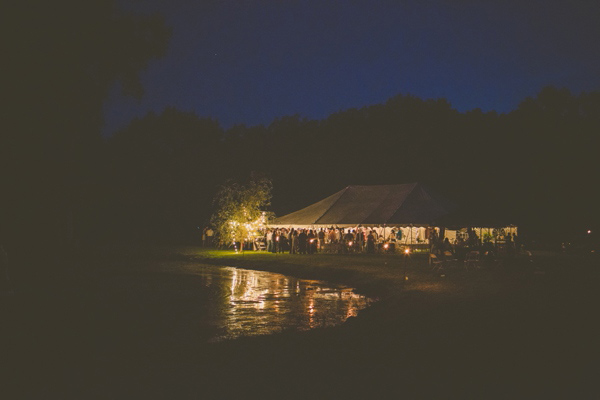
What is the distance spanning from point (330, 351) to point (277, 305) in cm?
557

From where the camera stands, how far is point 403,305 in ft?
43.7

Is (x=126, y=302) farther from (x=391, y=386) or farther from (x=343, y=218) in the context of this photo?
(x=343, y=218)

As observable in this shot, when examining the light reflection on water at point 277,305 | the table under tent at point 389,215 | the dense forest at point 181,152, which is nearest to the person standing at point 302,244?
the table under tent at point 389,215

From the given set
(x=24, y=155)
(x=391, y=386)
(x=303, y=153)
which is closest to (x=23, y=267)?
(x=24, y=155)

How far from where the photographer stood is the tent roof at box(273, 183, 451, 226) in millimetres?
35312

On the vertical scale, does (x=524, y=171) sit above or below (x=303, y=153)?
below

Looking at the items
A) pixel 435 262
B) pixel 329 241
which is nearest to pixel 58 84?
pixel 435 262

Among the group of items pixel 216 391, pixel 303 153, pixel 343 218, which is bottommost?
pixel 216 391

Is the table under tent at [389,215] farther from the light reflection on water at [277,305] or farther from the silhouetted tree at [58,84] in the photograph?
the silhouetted tree at [58,84]

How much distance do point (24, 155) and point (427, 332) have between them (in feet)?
36.6

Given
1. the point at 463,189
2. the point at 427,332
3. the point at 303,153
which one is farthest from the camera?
the point at 303,153

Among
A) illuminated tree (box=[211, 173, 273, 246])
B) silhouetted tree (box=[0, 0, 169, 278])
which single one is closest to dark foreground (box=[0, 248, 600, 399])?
silhouetted tree (box=[0, 0, 169, 278])

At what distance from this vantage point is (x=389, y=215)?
35.6m

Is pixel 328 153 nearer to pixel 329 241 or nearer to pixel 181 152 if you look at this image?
pixel 181 152
